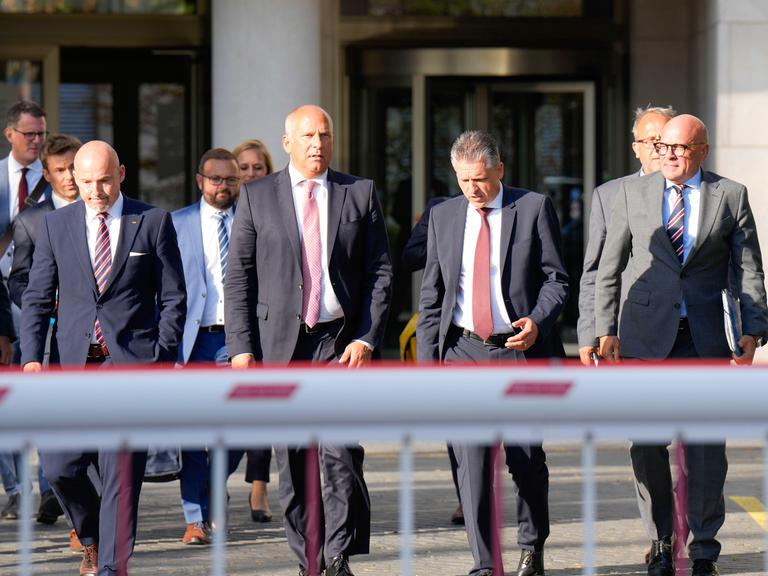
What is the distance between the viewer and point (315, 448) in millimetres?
3082

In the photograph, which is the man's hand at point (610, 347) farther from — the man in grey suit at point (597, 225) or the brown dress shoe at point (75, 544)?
the brown dress shoe at point (75, 544)

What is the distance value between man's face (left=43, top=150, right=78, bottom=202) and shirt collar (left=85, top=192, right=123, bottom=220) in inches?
40.8

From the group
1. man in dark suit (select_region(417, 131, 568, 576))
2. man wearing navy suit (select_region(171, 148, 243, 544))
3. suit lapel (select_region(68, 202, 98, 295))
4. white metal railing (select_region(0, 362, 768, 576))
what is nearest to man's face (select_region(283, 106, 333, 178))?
man in dark suit (select_region(417, 131, 568, 576))

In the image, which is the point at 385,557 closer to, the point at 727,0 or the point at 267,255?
the point at 267,255

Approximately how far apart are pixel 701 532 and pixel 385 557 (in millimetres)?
1391

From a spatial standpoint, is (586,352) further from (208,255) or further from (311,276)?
(208,255)

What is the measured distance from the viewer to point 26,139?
8203mm

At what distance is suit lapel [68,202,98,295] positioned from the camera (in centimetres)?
630

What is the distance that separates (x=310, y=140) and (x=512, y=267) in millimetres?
1042

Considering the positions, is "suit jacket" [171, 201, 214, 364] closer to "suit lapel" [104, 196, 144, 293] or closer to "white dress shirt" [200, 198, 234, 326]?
"white dress shirt" [200, 198, 234, 326]

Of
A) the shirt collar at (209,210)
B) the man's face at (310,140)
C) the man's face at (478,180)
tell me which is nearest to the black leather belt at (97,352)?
the man's face at (310,140)

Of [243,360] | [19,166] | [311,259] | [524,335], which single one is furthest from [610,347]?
[19,166]

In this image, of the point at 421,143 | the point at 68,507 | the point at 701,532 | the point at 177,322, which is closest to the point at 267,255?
the point at 177,322

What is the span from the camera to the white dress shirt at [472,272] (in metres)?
6.41
